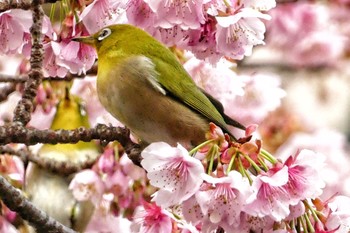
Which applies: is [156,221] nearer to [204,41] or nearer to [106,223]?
[204,41]

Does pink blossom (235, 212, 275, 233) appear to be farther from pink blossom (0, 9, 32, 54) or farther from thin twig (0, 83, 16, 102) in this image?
thin twig (0, 83, 16, 102)

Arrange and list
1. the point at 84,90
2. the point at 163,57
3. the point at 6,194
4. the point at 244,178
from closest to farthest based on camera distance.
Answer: the point at 244,178 < the point at 6,194 < the point at 163,57 < the point at 84,90

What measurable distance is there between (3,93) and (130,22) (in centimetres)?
96

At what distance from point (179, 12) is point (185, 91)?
0.47 meters

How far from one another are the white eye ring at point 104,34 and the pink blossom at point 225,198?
83 cm

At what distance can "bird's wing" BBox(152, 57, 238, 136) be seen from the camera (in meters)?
3.09

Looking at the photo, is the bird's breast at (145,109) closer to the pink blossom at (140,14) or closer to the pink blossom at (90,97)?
the pink blossom at (140,14)

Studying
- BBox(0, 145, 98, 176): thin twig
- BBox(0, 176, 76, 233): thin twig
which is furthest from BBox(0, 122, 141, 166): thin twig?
BBox(0, 145, 98, 176): thin twig

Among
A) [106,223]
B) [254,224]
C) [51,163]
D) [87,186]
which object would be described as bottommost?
[106,223]

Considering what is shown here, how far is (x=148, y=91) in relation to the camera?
9.97 feet

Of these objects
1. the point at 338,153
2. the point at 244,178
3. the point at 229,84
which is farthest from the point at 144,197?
the point at 338,153

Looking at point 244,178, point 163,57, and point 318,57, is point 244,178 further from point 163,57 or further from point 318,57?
point 318,57

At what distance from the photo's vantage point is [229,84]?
3.83 m

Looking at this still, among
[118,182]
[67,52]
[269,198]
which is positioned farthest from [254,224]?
[118,182]
